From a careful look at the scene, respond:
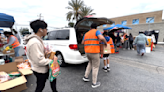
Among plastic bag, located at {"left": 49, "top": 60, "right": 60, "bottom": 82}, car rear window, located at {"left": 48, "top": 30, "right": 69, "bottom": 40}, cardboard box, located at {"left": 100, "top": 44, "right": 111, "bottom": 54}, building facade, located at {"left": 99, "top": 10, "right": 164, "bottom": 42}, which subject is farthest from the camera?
building facade, located at {"left": 99, "top": 10, "right": 164, "bottom": 42}

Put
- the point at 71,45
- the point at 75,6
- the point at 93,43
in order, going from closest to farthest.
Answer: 1. the point at 93,43
2. the point at 71,45
3. the point at 75,6

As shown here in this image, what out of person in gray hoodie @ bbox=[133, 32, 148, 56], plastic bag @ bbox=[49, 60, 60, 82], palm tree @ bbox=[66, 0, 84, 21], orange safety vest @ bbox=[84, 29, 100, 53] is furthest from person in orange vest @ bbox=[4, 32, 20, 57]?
palm tree @ bbox=[66, 0, 84, 21]

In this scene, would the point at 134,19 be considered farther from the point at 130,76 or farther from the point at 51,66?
the point at 51,66

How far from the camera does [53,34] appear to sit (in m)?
4.21

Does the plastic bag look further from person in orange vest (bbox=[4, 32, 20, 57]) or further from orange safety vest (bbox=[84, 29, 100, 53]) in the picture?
person in orange vest (bbox=[4, 32, 20, 57])

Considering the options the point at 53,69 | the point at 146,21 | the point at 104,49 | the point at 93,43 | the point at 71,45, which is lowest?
the point at 53,69

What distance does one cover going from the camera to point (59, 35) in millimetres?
3848

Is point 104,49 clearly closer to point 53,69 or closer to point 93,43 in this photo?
point 93,43

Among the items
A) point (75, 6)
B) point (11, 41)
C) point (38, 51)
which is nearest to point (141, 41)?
point (38, 51)

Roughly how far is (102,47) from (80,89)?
1.38 meters

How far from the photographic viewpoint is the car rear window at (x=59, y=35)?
3549 mm

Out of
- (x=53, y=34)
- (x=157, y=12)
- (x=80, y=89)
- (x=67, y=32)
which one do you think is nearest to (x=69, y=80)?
(x=80, y=89)

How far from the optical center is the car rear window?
3.55 metres

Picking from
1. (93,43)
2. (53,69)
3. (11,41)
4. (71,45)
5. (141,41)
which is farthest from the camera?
(141,41)
